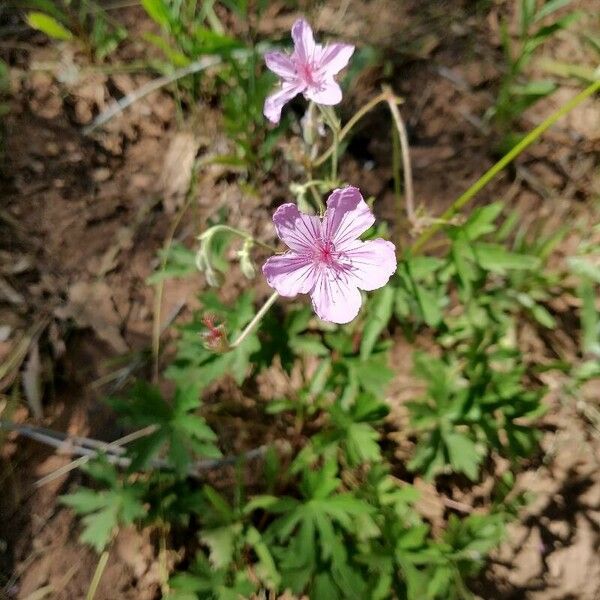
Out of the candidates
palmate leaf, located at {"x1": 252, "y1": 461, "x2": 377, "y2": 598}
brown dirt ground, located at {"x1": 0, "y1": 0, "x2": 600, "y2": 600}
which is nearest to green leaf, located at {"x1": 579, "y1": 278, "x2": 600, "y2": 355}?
brown dirt ground, located at {"x1": 0, "y1": 0, "x2": 600, "y2": 600}

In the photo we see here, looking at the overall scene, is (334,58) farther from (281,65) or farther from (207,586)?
(207,586)

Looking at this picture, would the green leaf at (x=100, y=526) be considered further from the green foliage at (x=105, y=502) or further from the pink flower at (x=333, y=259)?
Answer: the pink flower at (x=333, y=259)

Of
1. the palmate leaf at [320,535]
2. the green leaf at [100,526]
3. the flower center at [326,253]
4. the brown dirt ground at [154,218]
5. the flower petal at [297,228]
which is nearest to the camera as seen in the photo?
the flower petal at [297,228]

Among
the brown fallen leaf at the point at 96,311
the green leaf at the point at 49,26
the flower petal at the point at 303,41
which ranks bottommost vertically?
the brown fallen leaf at the point at 96,311

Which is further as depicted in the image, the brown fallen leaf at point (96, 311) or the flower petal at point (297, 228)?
the brown fallen leaf at point (96, 311)

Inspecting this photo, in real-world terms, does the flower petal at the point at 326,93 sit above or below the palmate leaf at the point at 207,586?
above

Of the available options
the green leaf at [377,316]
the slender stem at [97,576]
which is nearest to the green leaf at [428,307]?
the green leaf at [377,316]
